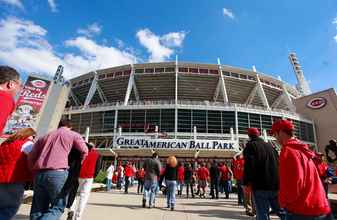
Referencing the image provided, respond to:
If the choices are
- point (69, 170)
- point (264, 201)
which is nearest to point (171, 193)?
point (264, 201)

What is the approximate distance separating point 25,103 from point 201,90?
94.4ft

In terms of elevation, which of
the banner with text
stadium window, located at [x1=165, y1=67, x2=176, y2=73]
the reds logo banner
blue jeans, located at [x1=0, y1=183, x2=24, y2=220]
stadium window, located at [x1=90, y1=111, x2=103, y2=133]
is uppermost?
stadium window, located at [x1=165, y1=67, x2=176, y2=73]

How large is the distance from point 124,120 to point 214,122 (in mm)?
11618

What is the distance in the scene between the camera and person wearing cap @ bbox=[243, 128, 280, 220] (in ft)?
12.0

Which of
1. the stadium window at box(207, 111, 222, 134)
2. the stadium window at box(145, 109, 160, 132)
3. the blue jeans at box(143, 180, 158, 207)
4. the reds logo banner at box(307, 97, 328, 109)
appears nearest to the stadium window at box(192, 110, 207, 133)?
the stadium window at box(207, 111, 222, 134)

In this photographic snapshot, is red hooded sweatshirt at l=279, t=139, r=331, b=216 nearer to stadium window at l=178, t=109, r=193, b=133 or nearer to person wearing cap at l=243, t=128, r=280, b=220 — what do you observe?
person wearing cap at l=243, t=128, r=280, b=220

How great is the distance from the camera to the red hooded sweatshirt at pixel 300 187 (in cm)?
212

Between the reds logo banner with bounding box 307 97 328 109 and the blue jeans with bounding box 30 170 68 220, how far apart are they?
45.0 m

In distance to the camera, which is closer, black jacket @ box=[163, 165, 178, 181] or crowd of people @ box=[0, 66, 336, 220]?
crowd of people @ box=[0, 66, 336, 220]

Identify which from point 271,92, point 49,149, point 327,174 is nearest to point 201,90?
point 271,92

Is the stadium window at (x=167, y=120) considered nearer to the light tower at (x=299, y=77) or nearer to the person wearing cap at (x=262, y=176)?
the person wearing cap at (x=262, y=176)

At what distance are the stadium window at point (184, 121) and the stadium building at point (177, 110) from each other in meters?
0.01

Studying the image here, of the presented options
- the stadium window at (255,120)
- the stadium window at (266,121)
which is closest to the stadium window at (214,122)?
the stadium window at (255,120)

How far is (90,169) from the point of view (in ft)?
18.1
